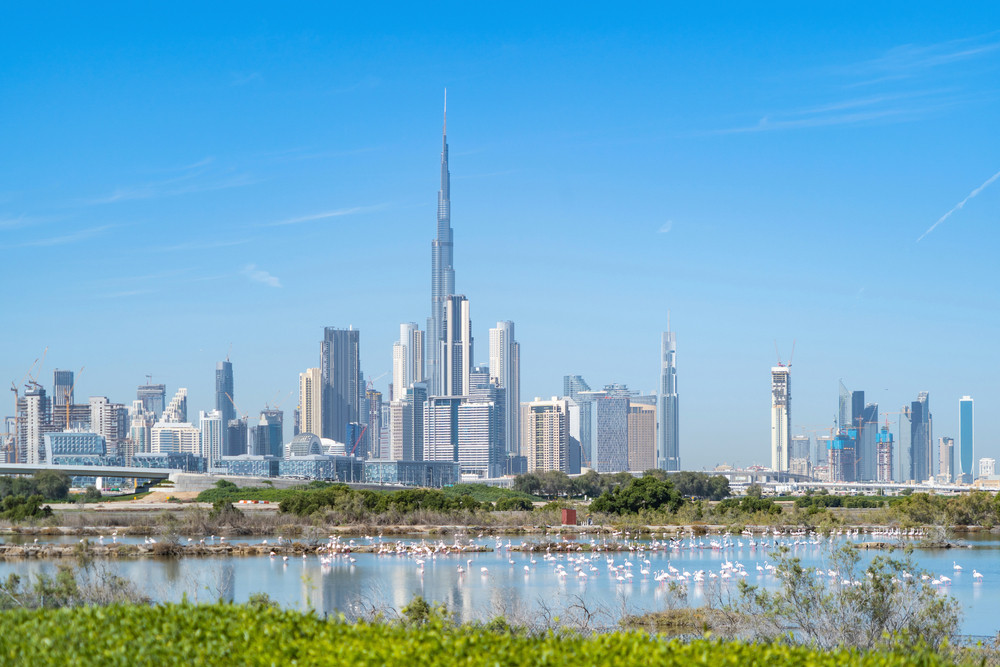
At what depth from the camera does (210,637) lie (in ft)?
30.7

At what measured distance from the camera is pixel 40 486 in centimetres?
10019

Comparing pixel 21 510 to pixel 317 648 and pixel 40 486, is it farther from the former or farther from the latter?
pixel 317 648

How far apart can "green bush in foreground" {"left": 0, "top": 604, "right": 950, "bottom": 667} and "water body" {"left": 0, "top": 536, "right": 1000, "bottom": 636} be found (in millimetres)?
11755

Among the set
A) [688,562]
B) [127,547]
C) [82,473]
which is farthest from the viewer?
[82,473]

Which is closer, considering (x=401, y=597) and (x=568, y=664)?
(x=568, y=664)

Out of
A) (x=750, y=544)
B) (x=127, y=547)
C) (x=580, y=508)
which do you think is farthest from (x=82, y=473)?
(x=750, y=544)

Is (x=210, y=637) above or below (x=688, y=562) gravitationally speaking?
above

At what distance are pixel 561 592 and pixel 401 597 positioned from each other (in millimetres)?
4471

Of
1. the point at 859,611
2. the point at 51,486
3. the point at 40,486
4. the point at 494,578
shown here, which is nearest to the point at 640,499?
the point at 494,578

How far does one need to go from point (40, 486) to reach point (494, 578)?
3156 inches

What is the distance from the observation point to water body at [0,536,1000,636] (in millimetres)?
26062

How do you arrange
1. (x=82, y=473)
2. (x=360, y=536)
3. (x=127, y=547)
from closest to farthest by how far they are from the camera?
1. (x=127, y=547)
2. (x=360, y=536)
3. (x=82, y=473)

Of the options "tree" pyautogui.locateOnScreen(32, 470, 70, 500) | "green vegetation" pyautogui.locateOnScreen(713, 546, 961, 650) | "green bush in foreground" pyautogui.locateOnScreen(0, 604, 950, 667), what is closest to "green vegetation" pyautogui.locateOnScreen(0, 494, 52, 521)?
"tree" pyautogui.locateOnScreen(32, 470, 70, 500)

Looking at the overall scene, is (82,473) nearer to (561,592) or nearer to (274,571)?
(274,571)
